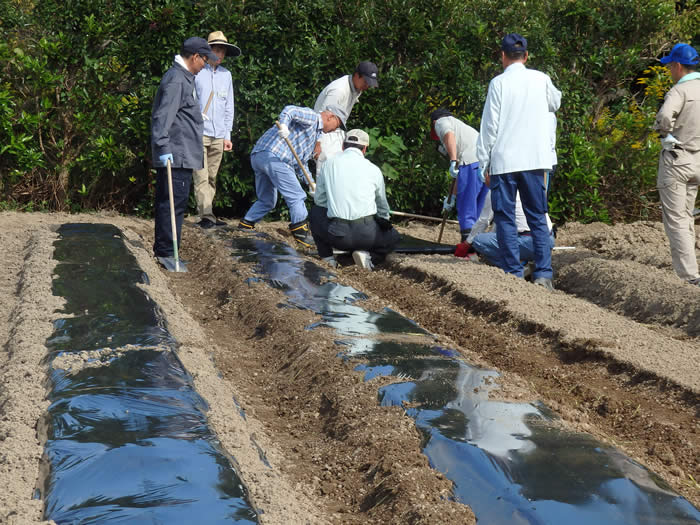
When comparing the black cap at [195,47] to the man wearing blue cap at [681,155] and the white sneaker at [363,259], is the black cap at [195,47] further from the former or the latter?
the man wearing blue cap at [681,155]

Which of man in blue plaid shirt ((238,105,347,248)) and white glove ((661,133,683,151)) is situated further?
man in blue plaid shirt ((238,105,347,248))

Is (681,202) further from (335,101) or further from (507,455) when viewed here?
(507,455)

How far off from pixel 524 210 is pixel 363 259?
4.95 ft

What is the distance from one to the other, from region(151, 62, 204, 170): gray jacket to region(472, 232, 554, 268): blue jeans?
8.36 ft

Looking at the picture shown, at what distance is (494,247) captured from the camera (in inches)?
267

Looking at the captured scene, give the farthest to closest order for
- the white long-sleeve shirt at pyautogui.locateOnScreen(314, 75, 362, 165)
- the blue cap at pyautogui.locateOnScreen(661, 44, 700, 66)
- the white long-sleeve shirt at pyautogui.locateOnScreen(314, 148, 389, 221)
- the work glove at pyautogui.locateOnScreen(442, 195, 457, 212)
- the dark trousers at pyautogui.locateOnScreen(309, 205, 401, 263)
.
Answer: the work glove at pyautogui.locateOnScreen(442, 195, 457, 212) < the white long-sleeve shirt at pyautogui.locateOnScreen(314, 75, 362, 165) < the dark trousers at pyautogui.locateOnScreen(309, 205, 401, 263) < the white long-sleeve shirt at pyautogui.locateOnScreen(314, 148, 389, 221) < the blue cap at pyautogui.locateOnScreen(661, 44, 700, 66)

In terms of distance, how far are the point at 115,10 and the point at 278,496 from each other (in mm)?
7516

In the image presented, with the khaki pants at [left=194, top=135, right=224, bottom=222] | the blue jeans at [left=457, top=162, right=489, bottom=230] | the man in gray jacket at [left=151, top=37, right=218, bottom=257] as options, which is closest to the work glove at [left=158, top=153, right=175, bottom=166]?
the man in gray jacket at [left=151, top=37, right=218, bottom=257]

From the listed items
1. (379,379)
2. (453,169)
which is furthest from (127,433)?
(453,169)

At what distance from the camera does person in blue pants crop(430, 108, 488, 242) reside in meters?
7.77

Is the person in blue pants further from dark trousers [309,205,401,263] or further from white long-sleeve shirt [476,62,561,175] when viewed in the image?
white long-sleeve shirt [476,62,561,175]

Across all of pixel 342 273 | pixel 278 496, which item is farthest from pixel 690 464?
pixel 342 273

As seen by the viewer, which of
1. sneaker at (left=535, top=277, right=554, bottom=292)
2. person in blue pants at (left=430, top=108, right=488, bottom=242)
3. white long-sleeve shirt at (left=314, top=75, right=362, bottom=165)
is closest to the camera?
sneaker at (left=535, top=277, right=554, bottom=292)

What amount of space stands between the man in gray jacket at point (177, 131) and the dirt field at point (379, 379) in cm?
43
